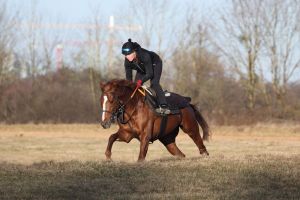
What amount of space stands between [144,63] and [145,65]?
0.17ft

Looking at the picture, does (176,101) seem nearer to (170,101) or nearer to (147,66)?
(170,101)

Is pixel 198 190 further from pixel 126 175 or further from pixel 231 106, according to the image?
pixel 231 106

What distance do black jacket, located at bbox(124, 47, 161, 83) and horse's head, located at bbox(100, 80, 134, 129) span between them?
1.84 ft

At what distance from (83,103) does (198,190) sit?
152 ft

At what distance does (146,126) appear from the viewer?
15.1 m

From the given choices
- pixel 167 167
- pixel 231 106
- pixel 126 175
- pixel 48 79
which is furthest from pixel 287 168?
pixel 48 79

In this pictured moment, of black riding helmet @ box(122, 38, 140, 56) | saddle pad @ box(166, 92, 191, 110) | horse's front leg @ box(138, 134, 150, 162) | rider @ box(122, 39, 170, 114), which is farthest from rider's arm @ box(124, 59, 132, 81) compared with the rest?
horse's front leg @ box(138, 134, 150, 162)

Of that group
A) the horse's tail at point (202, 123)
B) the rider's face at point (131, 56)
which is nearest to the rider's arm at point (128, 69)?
the rider's face at point (131, 56)

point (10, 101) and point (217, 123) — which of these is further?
point (10, 101)

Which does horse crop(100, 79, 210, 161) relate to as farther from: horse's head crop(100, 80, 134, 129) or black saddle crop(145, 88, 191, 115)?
black saddle crop(145, 88, 191, 115)

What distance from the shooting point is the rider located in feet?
49.7

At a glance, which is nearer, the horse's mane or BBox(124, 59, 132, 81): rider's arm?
the horse's mane

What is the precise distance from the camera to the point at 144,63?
604 inches

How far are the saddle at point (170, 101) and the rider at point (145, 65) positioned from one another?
0.10 m
